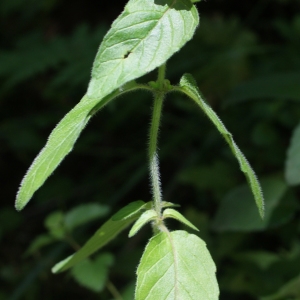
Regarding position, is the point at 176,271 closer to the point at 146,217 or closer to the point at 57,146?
the point at 146,217

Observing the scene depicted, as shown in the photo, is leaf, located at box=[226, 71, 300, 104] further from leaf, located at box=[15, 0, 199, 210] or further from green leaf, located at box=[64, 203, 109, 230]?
leaf, located at box=[15, 0, 199, 210]

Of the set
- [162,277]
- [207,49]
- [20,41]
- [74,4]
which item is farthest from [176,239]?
[74,4]

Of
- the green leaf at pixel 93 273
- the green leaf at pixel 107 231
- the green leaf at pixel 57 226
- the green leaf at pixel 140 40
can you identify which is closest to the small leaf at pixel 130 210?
the green leaf at pixel 107 231

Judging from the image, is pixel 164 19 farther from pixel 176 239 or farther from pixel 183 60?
pixel 183 60

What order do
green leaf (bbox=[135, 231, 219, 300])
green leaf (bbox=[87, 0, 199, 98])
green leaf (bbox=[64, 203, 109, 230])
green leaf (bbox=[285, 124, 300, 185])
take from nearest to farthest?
green leaf (bbox=[87, 0, 199, 98]) → green leaf (bbox=[135, 231, 219, 300]) → green leaf (bbox=[285, 124, 300, 185]) → green leaf (bbox=[64, 203, 109, 230])

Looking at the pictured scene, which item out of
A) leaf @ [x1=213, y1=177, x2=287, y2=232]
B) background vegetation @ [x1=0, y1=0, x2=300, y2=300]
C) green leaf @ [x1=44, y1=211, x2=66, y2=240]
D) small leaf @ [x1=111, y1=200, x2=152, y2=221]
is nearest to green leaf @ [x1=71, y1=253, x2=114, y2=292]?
background vegetation @ [x1=0, y1=0, x2=300, y2=300]

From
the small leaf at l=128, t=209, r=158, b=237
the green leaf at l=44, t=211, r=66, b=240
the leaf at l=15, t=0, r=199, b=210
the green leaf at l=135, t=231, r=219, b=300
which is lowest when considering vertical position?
the green leaf at l=44, t=211, r=66, b=240
